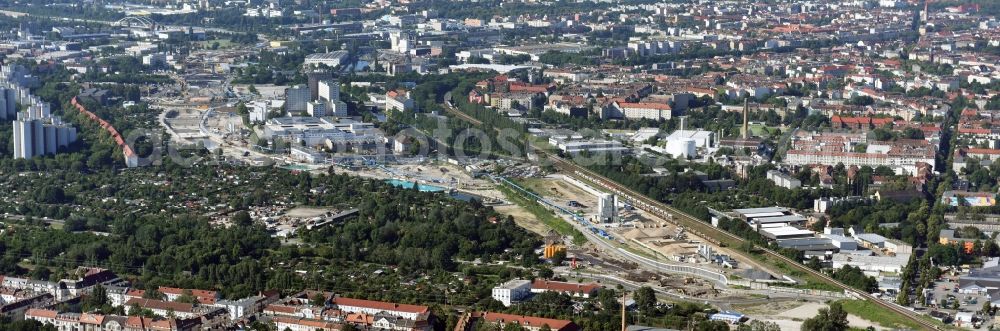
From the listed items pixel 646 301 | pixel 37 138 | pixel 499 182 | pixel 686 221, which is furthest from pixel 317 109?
pixel 646 301

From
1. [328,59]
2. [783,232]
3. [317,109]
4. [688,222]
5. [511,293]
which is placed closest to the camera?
[511,293]

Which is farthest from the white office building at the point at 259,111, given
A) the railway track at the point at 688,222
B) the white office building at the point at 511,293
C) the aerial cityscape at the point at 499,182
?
the white office building at the point at 511,293

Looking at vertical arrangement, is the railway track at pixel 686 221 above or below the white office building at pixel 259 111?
below

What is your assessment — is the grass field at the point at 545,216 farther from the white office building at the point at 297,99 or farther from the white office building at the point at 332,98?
the white office building at the point at 297,99

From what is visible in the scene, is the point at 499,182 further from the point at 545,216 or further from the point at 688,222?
the point at 688,222

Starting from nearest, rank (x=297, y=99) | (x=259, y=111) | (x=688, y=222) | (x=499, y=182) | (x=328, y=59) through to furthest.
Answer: (x=688, y=222) → (x=499, y=182) → (x=259, y=111) → (x=297, y=99) → (x=328, y=59)

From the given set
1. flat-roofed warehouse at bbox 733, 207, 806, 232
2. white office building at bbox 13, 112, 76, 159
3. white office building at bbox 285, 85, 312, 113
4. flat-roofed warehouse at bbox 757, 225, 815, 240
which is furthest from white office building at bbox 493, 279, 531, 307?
white office building at bbox 285, 85, 312, 113
